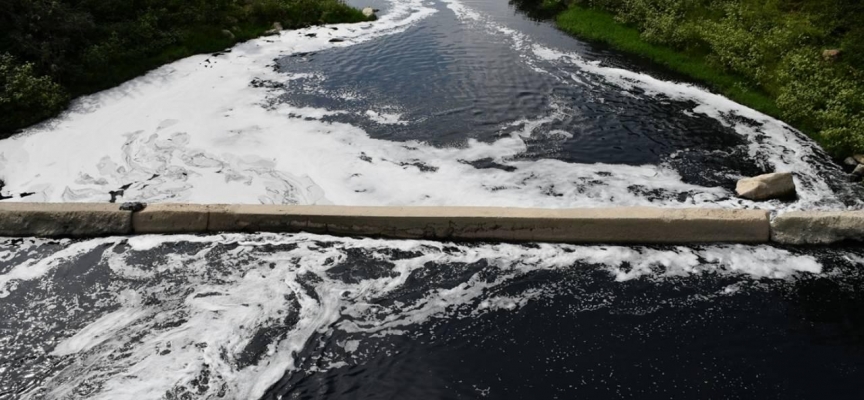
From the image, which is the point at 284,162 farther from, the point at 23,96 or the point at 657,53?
the point at 657,53

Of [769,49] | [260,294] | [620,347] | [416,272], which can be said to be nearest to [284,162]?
[260,294]

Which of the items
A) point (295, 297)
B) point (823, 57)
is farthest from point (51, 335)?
point (823, 57)

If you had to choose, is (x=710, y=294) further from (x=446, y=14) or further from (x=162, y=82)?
(x=446, y=14)

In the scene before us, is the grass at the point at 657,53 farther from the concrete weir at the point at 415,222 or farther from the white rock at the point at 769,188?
the concrete weir at the point at 415,222

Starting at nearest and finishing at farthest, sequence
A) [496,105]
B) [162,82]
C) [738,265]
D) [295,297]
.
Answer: [295,297] → [738,265] → [496,105] → [162,82]

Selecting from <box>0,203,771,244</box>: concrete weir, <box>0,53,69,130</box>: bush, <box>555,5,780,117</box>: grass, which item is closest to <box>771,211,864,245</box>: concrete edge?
<box>0,203,771,244</box>: concrete weir

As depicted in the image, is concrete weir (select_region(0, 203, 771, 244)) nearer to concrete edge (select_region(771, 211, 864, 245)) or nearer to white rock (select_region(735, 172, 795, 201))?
concrete edge (select_region(771, 211, 864, 245))

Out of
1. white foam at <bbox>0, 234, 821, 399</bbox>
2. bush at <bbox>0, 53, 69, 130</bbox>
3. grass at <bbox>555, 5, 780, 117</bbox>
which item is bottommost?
white foam at <bbox>0, 234, 821, 399</bbox>

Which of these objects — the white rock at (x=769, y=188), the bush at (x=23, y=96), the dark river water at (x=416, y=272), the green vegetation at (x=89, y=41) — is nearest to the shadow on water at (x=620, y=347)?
the dark river water at (x=416, y=272)
